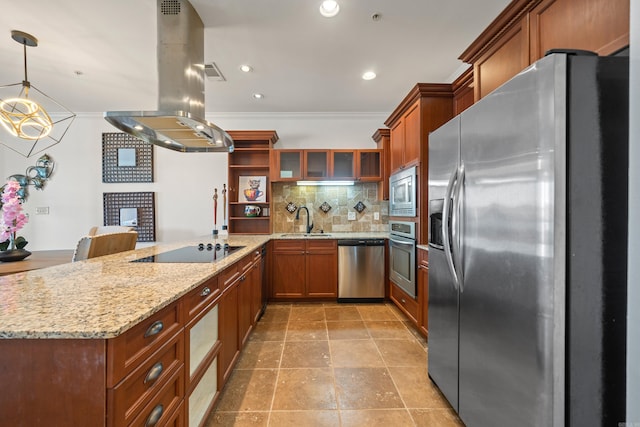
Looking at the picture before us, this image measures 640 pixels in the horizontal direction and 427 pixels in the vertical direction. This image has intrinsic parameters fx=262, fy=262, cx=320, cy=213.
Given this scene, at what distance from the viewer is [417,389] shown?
1.76 m

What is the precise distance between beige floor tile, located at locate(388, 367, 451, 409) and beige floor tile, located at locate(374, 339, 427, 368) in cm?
8

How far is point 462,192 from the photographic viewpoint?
130 cm

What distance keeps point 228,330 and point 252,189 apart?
2493 mm

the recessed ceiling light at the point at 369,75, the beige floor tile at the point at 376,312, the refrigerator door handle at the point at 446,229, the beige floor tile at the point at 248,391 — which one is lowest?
the beige floor tile at the point at 248,391

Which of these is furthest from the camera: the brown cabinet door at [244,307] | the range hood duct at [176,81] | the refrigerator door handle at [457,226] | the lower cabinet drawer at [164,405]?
the brown cabinet door at [244,307]

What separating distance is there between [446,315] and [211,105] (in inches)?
150

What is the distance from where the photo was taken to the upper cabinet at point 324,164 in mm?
3697

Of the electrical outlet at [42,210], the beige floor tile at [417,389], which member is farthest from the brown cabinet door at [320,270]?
the electrical outlet at [42,210]

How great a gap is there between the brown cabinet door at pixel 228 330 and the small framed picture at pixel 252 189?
216 cm

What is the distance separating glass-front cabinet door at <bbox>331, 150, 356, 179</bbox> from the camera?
372 centimetres

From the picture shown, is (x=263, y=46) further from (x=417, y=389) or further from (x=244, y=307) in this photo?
(x=417, y=389)

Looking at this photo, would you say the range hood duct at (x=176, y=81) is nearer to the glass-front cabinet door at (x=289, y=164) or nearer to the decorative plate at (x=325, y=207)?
the glass-front cabinet door at (x=289, y=164)

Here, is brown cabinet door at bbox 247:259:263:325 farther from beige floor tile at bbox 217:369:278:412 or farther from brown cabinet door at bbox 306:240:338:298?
brown cabinet door at bbox 306:240:338:298

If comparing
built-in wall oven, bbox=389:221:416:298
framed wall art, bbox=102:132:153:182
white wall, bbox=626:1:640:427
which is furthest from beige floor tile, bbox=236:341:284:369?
framed wall art, bbox=102:132:153:182
